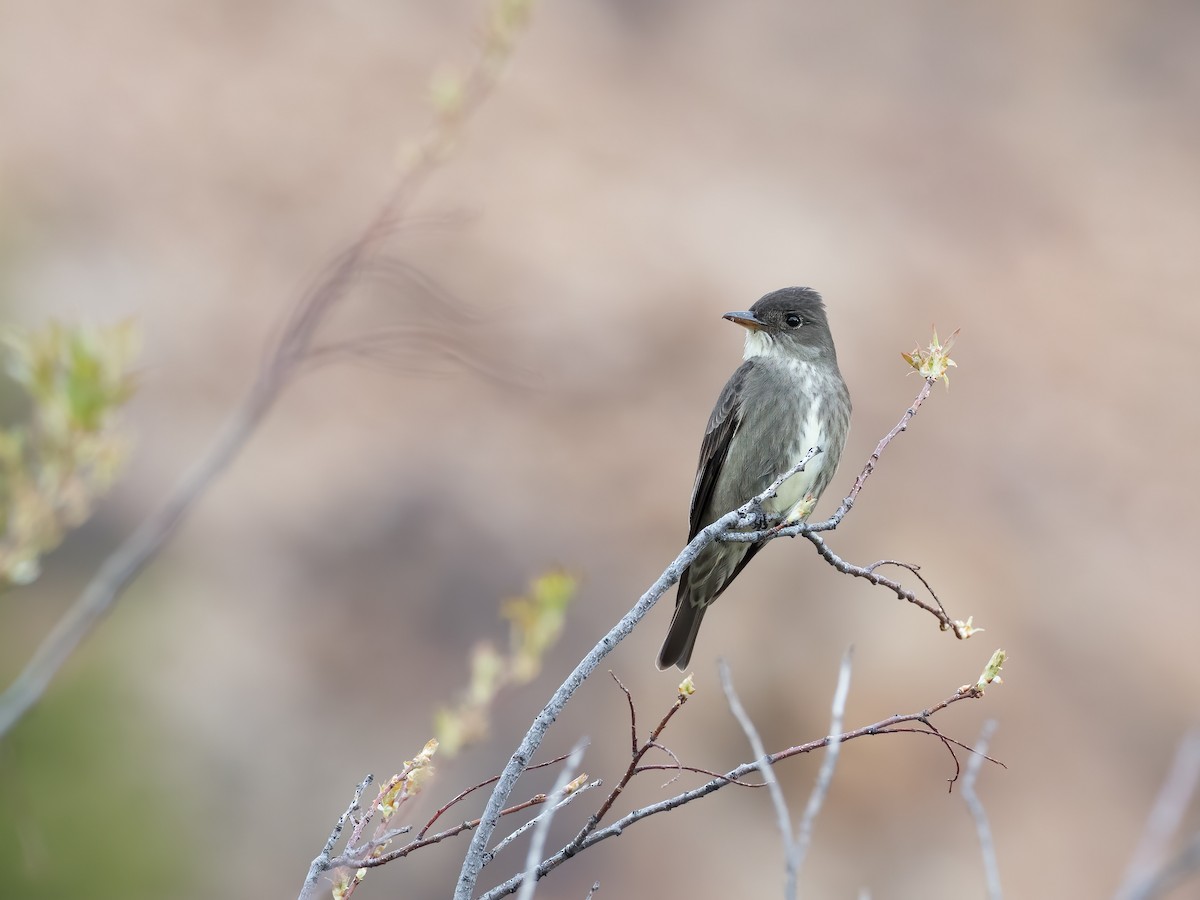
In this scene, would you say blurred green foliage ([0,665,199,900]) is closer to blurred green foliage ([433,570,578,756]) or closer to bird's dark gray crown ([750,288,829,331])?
bird's dark gray crown ([750,288,829,331])

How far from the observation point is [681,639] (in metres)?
5.50

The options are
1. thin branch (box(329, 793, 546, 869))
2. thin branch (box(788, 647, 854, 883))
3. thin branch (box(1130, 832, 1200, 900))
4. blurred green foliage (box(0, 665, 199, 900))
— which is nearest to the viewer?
thin branch (box(1130, 832, 1200, 900))

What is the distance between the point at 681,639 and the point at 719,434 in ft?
2.95

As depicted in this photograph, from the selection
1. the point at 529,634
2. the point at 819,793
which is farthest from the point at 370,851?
the point at 819,793

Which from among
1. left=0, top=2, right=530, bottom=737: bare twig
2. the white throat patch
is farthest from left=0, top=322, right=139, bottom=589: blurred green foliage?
the white throat patch

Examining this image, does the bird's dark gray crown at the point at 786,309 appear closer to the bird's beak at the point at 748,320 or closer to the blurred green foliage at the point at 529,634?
the bird's beak at the point at 748,320

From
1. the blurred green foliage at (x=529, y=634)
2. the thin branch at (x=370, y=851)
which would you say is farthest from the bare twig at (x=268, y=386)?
the thin branch at (x=370, y=851)

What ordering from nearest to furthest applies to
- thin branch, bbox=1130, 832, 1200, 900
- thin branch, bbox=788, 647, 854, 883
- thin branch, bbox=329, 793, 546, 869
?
1. thin branch, bbox=1130, 832, 1200, 900
2. thin branch, bbox=788, 647, 854, 883
3. thin branch, bbox=329, 793, 546, 869

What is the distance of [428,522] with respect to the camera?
13.4 metres

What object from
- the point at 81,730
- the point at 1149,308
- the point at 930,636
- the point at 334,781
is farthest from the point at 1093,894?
the point at 1149,308

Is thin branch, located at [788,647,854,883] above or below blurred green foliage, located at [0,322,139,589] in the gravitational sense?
below

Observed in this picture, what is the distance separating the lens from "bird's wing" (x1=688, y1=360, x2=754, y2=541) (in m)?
5.41

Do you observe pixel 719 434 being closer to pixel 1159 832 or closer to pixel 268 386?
pixel 1159 832

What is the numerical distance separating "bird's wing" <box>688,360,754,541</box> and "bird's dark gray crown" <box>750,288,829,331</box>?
0.68ft
